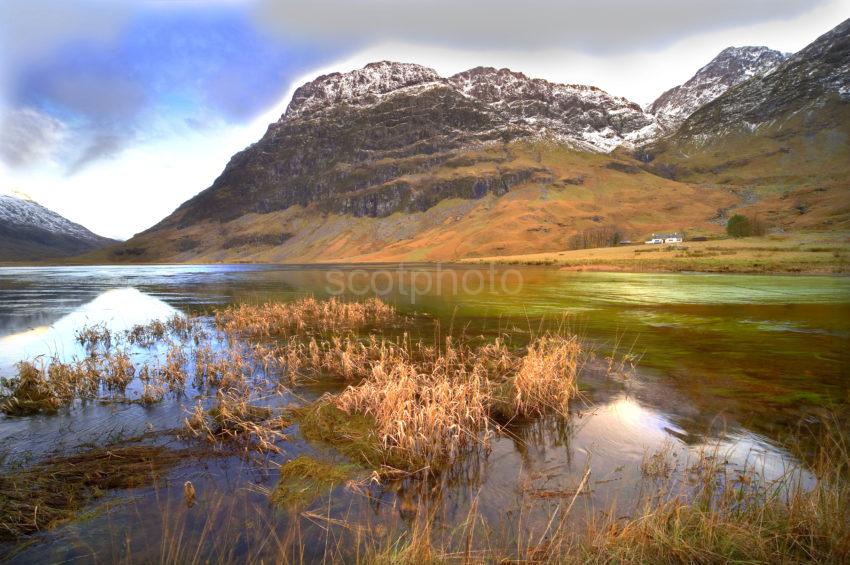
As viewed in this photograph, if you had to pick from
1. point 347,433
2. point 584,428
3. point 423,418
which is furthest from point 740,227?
point 347,433

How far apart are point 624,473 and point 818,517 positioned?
3232mm

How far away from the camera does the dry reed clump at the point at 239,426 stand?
830cm

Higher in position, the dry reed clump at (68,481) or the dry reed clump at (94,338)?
the dry reed clump at (94,338)

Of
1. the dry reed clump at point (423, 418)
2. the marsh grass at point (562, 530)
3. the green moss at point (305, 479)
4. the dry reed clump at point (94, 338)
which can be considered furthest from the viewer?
the dry reed clump at point (94, 338)

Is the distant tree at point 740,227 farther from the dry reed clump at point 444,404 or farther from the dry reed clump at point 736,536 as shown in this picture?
the dry reed clump at point 736,536

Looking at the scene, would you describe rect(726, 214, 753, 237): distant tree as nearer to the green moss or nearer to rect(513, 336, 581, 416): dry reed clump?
rect(513, 336, 581, 416): dry reed clump

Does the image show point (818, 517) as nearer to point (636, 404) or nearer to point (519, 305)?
point (636, 404)

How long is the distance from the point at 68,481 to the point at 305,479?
3940 mm

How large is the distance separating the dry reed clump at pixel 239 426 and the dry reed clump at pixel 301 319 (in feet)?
37.3

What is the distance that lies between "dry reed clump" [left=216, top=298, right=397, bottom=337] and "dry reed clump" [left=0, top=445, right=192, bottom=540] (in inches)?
502

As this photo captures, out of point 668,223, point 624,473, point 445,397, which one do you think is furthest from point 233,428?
point 668,223

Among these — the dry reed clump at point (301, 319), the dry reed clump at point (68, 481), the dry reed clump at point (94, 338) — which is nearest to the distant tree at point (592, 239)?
the dry reed clump at point (301, 319)

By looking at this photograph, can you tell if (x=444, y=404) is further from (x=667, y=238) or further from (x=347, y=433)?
(x=667, y=238)

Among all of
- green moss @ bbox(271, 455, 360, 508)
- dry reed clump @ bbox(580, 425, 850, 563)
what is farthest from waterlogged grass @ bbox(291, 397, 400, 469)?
dry reed clump @ bbox(580, 425, 850, 563)
